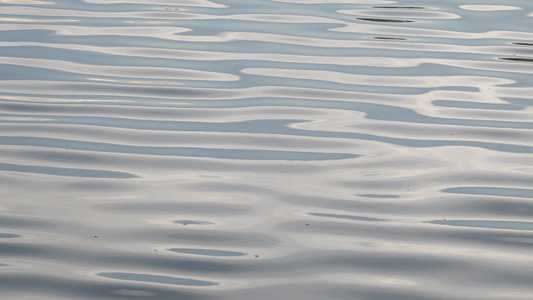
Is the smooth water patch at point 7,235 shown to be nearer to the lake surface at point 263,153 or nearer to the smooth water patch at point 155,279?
the lake surface at point 263,153

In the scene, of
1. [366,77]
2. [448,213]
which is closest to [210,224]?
[448,213]

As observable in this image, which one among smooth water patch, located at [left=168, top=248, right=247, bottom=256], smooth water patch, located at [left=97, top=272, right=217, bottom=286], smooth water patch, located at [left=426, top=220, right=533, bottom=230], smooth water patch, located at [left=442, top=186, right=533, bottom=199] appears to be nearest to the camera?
smooth water patch, located at [left=97, top=272, right=217, bottom=286]

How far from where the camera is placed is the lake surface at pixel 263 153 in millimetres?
2559

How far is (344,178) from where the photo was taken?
10.6 feet

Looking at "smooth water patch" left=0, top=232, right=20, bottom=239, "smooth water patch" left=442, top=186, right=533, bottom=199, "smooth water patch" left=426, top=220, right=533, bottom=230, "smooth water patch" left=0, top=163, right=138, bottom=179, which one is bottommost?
"smooth water patch" left=426, top=220, right=533, bottom=230

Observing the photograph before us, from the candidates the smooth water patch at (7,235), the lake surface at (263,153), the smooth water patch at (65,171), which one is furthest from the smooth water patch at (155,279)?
the smooth water patch at (65,171)

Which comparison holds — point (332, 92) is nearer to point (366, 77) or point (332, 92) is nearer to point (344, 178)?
point (366, 77)

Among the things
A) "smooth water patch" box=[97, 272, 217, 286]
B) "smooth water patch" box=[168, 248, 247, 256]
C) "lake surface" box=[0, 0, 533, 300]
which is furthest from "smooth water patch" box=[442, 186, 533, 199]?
"smooth water patch" box=[97, 272, 217, 286]

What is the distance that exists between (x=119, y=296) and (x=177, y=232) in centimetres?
41

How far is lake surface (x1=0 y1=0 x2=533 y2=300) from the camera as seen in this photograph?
8.39 ft

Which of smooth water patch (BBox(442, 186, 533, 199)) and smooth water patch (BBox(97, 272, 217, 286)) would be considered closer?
smooth water patch (BBox(97, 272, 217, 286))

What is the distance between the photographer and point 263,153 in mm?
3453

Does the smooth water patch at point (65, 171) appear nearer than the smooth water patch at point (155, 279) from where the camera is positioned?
No

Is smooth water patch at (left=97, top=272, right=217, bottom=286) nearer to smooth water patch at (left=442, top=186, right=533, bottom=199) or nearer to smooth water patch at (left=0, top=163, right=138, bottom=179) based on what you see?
smooth water patch at (left=0, top=163, right=138, bottom=179)
